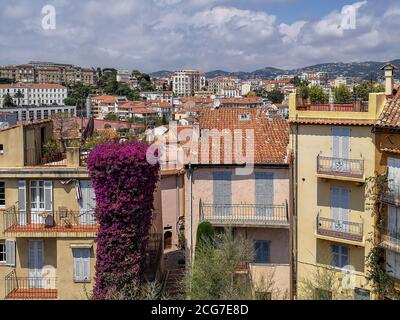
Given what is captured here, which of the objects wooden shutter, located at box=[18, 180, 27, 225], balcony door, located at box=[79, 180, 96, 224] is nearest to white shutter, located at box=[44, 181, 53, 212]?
wooden shutter, located at box=[18, 180, 27, 225]

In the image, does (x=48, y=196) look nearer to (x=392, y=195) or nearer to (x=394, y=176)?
(x=392, y=195)

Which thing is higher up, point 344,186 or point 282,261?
point 344,186

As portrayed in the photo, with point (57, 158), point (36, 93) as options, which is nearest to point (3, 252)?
point (57, 158)

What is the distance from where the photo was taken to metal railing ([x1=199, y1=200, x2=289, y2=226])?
1967 cm

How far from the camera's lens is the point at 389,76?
21469 mm

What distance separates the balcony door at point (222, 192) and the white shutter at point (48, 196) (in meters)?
6.32

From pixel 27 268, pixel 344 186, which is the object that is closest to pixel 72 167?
pixel 27 268

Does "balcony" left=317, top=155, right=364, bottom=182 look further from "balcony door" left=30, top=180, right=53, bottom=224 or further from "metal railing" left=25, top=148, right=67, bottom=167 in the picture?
"balcony door" left=30, top=180, right=53, bottom=224

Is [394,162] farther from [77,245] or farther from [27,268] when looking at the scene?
[27,268]

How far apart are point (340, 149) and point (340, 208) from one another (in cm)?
242

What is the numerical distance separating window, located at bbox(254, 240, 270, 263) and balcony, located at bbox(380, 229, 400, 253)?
14.3ft
